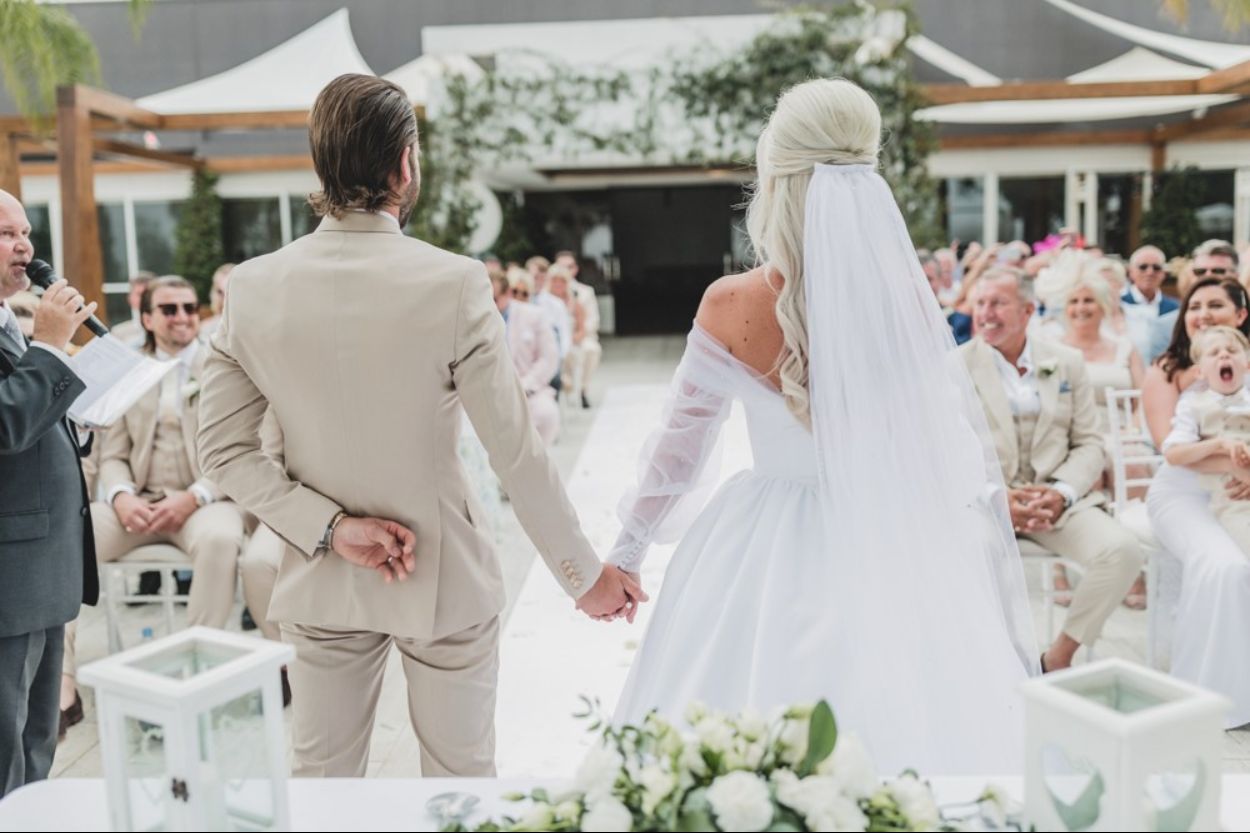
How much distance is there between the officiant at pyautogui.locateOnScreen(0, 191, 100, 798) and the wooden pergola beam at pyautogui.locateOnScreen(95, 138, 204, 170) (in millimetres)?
9471

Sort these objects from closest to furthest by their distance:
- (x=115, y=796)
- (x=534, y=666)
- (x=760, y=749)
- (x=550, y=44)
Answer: (x=760, y=749), (x=115, y=796), (x=534, y=666), (x=550, y=44)

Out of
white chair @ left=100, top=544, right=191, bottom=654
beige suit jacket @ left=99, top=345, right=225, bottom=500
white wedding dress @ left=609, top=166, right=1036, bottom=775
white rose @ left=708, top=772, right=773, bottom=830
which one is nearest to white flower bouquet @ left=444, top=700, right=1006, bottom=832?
white rose @ left=708, top=772, right=773, bottom=830

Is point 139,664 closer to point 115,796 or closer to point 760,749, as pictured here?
point 115,796

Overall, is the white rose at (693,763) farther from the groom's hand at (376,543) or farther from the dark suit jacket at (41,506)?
the dark suit jacket at (41,506)

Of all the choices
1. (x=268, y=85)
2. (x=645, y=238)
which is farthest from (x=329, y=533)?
(x=645, y=238)

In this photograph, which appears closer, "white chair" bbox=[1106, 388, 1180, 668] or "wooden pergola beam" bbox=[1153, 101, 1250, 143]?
"white chair" bbox=[1106, 388, 1180, 668]

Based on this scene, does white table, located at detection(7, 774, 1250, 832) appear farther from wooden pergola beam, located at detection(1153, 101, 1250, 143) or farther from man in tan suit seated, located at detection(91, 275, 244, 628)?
wooden pergola beam, located at detection(1153, 101, 1250, 143)

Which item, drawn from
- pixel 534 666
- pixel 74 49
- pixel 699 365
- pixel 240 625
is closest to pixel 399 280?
pixel 699 365

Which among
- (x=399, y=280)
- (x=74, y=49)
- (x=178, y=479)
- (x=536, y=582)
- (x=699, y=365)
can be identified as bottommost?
(x=536, y=582)

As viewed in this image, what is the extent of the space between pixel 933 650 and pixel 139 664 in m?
1.51

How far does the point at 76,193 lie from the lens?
9477 millimetres

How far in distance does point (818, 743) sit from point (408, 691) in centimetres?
125

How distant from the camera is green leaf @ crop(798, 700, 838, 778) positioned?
4.46ft

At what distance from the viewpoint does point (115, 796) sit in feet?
4.87
